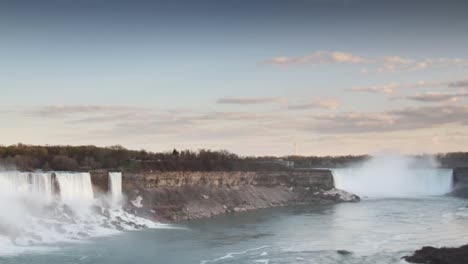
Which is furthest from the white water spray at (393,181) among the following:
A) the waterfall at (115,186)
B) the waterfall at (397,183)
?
the waterfall at (115,186)

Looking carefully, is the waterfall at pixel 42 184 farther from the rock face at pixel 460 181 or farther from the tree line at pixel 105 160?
the rock face at pixel 460 181

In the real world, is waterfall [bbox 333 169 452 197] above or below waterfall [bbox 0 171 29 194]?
below

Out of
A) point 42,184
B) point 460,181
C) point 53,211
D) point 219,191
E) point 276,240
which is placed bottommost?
point 276,240

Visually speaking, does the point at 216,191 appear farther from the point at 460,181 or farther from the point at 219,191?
the point at 460,181

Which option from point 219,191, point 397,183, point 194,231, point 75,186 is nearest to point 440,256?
point 194,231

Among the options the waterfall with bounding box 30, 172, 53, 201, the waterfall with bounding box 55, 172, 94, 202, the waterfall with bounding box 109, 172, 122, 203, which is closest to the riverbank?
the waterfall with bounding box 109, 172, 122, 203

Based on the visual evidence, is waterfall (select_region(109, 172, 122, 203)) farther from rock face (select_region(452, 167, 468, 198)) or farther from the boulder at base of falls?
rock face (select_region(452, 167, 468, 198))
